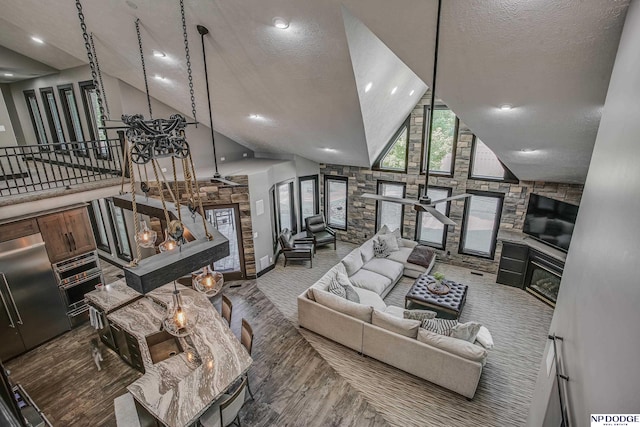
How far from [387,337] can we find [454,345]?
98 cm

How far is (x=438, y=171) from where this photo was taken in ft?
27.1

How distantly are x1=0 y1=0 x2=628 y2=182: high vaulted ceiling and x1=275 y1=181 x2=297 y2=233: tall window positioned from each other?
252 cm

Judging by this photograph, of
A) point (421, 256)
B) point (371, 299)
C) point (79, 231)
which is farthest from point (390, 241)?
point (79, 231)

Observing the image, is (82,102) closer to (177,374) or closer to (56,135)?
(56,135)

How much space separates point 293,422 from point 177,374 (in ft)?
5.58

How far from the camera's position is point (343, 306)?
541cm

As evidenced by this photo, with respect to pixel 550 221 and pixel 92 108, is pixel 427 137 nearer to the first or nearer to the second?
pixel 550 221

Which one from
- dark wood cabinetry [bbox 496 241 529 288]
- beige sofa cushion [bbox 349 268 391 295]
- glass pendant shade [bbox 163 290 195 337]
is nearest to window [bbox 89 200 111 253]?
beige sofa cushion [bbox 349 268 391 295]

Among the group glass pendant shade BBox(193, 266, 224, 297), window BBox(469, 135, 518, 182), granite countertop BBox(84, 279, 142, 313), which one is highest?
window BBox(469, 135, 518, 182)

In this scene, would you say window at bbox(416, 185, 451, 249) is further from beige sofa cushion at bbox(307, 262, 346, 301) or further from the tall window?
the tall window

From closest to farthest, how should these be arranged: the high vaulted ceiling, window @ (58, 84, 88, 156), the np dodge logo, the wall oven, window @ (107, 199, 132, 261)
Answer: the np dodge logo
the high vaulted ceiling
the wall oven
window @ (58, 84, 88, 156)
window @ (107, 199, 132, 261)

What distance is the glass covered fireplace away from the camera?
6469 mm

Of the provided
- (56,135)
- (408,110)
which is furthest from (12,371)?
(408,110)

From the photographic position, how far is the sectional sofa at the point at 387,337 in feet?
14.6
